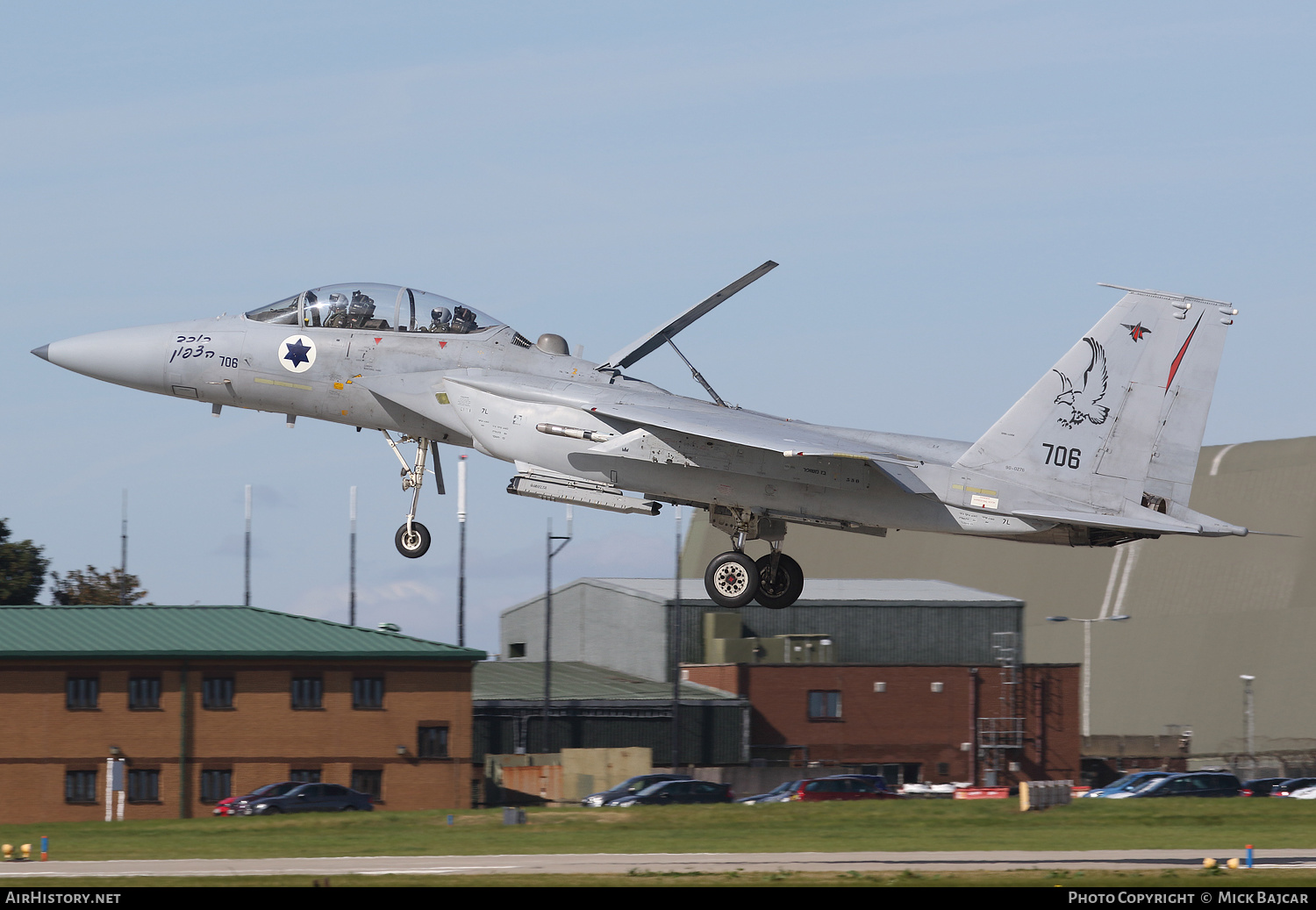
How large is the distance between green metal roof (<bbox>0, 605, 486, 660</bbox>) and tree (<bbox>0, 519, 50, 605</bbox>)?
82.2ft

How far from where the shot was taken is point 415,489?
87.2ft

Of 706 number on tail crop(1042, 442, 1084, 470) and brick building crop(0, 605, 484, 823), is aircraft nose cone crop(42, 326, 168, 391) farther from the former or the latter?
brick building crop(0, 605, 484, 823)

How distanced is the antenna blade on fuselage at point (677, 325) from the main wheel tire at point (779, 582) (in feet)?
12.5

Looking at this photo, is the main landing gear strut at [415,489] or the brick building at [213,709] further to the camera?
the brick building at [213,709]

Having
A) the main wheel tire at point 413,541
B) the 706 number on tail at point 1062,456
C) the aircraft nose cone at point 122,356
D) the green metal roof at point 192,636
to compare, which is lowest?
the green metal roof at point 192,636

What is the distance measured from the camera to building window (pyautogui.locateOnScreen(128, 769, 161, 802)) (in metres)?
50.5

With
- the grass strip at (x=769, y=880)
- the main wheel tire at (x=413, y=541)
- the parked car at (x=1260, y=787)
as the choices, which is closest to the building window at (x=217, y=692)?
the grass strip at (x=769, y=880)

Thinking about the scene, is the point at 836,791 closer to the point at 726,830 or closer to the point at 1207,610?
the point at 726,830

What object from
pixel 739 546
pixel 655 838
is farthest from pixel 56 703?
pixel 739 546

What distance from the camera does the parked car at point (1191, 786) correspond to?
159 ft

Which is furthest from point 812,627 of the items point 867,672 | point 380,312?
point 380,312

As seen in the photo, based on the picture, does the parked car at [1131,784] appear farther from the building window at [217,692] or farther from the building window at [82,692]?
the building window at [82,692]

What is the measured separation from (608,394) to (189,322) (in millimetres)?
7532

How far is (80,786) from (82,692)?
2.79m
